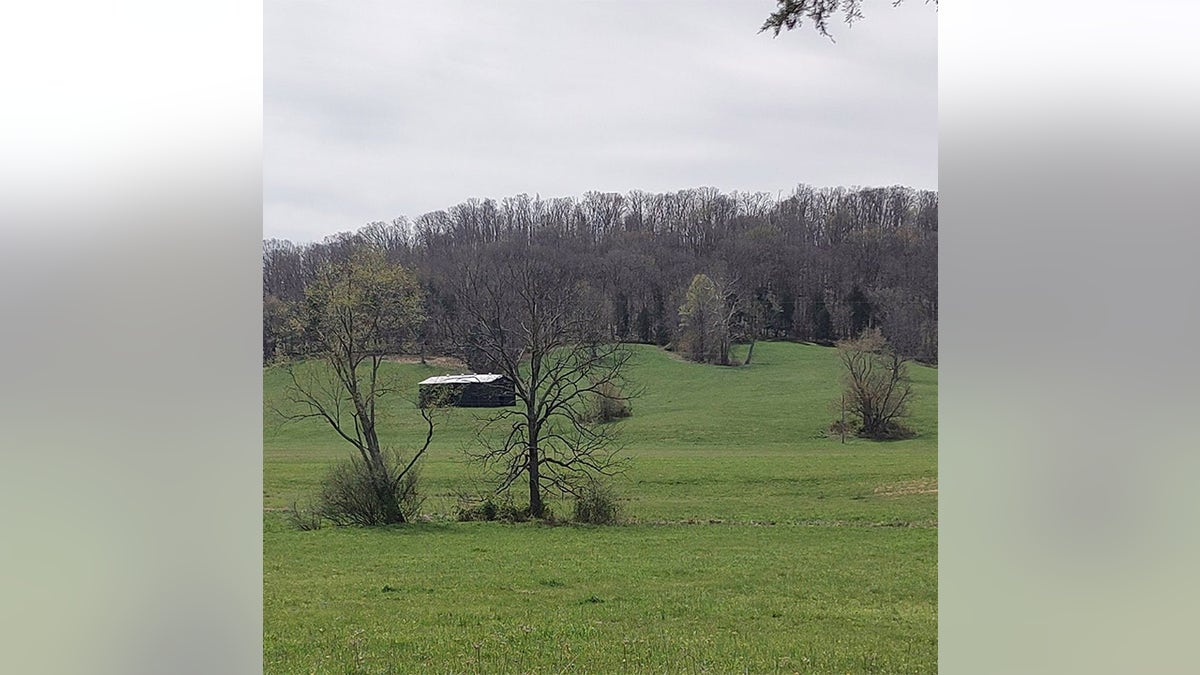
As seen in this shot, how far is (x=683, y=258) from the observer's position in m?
6.50

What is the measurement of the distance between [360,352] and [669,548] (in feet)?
7.68

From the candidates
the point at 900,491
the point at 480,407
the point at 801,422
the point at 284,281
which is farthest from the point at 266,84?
the point at 900,491

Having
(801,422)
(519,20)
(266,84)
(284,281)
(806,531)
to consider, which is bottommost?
(806,531)

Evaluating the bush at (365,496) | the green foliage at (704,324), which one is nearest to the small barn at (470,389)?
the bush at (365,496)

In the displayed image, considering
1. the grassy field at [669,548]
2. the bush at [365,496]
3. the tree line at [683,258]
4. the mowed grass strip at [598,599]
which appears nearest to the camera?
the mowed grass strip at [598,599]

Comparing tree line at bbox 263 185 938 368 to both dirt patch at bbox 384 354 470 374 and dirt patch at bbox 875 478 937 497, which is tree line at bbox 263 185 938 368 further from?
dirt patch at bbox 875 478 937 497

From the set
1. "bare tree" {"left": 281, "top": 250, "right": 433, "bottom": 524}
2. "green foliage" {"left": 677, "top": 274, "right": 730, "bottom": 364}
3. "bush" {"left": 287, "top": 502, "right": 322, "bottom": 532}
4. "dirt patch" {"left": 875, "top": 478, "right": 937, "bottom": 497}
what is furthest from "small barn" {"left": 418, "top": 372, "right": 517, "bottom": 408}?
"dirt patch" {"left": 875, "top": 478, "right": 937, "bottom": 497}

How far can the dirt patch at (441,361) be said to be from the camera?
638 cm

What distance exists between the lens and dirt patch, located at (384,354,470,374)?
6375 mm

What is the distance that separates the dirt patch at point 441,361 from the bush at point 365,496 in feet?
2.09

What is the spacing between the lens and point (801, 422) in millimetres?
6613

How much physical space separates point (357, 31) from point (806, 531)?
437cm

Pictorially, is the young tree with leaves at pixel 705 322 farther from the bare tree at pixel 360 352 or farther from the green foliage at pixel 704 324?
the bare tree at pixel 360 352
